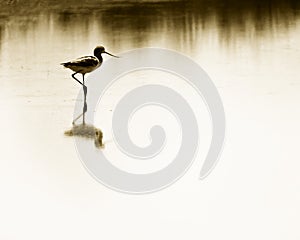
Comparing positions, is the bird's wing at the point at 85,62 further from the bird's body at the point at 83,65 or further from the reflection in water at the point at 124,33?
the reflection in water at the point at 124,33

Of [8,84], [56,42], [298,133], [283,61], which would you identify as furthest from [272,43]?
[8,84]

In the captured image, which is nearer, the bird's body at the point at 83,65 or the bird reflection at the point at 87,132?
the bird reflection at the point at 87,132

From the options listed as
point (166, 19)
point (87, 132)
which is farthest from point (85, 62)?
point (166, 19)

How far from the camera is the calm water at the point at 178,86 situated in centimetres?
196

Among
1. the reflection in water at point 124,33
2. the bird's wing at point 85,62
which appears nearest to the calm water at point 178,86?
the reflection in water at point 124,33

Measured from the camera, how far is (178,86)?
103 inches

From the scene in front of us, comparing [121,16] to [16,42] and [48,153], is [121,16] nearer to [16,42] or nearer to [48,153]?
[16,42]

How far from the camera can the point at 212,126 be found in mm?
2363

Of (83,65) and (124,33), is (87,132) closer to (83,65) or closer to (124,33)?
(83,65)

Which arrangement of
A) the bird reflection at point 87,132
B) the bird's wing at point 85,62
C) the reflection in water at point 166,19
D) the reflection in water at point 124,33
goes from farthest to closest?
the reflection in water at point 166,19 < the reflection in water at point 124,33 < the bird's wing at point 85,62 < the bird reflection at point 87,132

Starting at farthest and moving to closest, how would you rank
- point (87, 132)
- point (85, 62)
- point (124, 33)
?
1. point (124, 33)
2. point (85, 62)
3. point (87, 132)

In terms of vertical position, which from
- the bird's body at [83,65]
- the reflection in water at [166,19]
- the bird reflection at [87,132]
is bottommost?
the bird reflection at [87,132]

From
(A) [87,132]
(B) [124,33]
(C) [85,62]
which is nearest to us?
(A) [87,132]

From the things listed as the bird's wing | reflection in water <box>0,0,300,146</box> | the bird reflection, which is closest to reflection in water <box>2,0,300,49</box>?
reflection in water <box>0,0,300,146</box>
